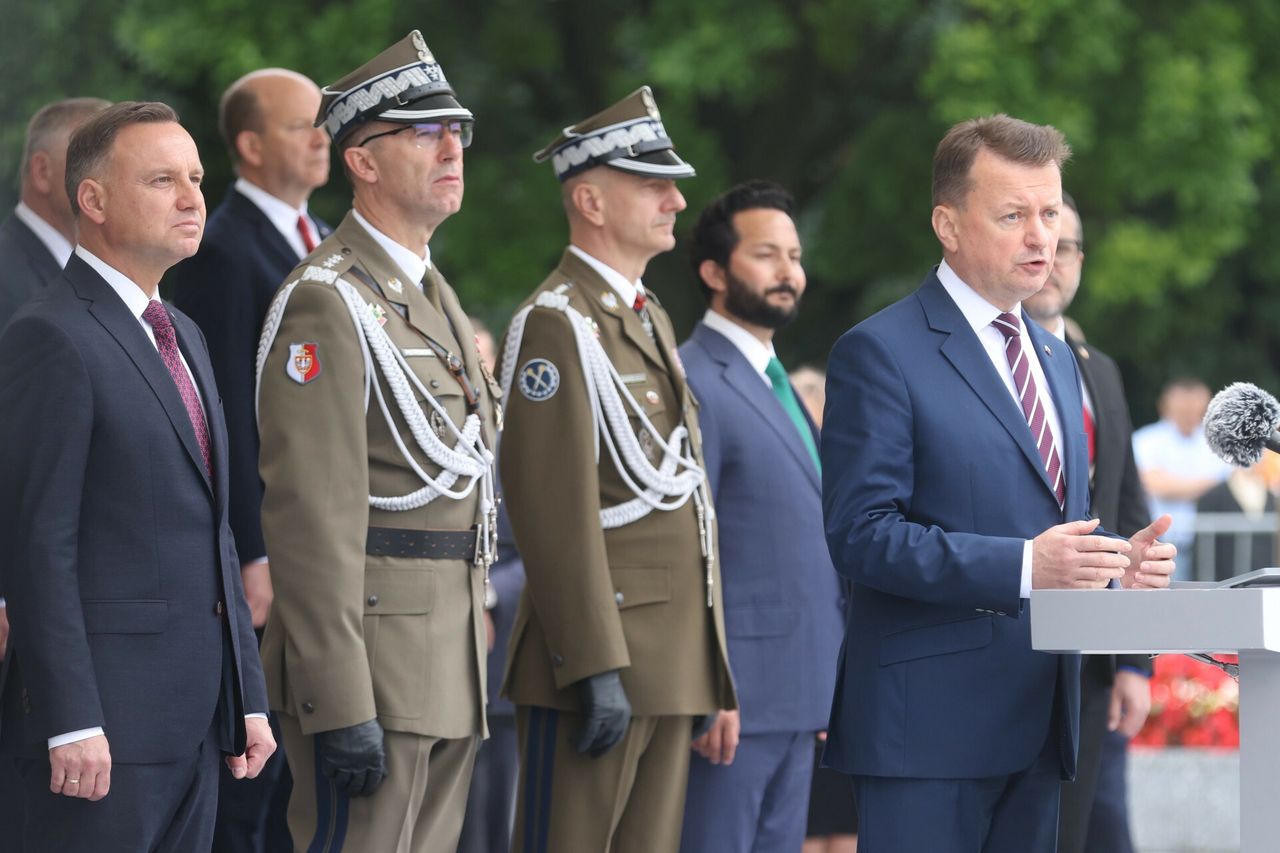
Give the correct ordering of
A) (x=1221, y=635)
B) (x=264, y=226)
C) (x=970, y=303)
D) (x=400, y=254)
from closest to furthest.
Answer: (x=1221, y=635) < (x=970, y=303) < (x=400, y=254) < (x=264, y=226)

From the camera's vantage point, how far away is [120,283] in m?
3.82

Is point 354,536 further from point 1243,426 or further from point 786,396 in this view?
point 786,396

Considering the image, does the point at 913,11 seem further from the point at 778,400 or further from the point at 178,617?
the point at 178,617

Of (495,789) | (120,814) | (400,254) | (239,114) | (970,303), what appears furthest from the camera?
(495,789)

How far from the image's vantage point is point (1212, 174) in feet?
42.3

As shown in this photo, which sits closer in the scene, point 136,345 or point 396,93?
point 136,345

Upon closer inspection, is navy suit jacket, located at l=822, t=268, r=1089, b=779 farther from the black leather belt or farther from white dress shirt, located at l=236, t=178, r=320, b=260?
white dress shirt, located at l=236, t=178, r=320, b=260

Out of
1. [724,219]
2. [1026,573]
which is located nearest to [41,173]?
[724,219]

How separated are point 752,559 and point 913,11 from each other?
30.9ft

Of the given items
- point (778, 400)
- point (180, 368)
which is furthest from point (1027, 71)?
point (180, 368)

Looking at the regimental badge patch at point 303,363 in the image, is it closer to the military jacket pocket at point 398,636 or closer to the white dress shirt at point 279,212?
the military jacket pocket at point 398,636

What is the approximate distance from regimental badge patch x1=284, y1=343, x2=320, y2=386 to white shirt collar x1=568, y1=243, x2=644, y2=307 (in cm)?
109

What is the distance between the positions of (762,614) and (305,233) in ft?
5.45

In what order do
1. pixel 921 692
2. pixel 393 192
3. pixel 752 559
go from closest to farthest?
pixel 921 692
pixel 393 192
pixel 752 559
